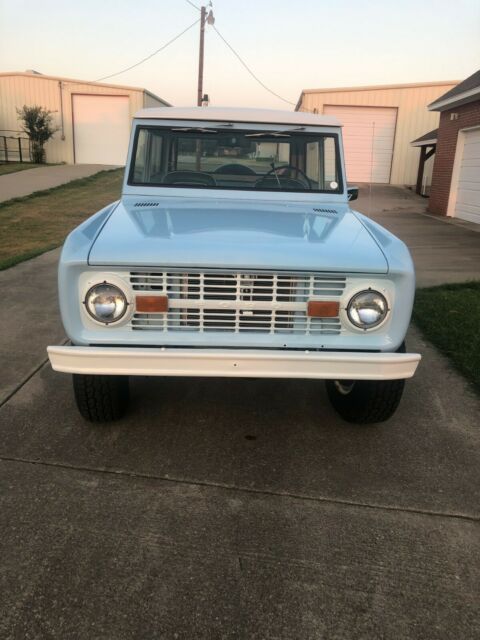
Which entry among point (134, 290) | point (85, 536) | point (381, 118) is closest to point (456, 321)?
point (134, 290)

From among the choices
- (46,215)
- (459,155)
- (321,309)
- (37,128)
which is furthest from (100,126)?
(321,309)

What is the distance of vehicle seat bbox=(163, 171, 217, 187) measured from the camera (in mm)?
3891

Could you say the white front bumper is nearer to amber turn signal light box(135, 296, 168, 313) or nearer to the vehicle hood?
amber turn signal light box(135, 296, 168, 313)

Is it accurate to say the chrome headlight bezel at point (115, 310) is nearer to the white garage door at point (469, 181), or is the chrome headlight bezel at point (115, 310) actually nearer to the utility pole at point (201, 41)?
the white garage door at point (469, 181)

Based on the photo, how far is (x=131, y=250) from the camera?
2.57 m

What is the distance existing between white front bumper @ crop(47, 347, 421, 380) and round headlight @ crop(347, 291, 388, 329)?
0.17 m

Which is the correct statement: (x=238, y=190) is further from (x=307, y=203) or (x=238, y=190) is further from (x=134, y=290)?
(x=134, y=290)

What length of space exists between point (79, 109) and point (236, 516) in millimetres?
27598

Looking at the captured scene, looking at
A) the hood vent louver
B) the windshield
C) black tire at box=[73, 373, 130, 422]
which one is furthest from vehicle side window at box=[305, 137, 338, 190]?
black tire at box=[73, 373, 130, 422]

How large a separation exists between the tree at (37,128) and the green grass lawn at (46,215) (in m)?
7.19

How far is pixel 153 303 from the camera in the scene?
102 inches

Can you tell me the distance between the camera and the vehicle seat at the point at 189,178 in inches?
153

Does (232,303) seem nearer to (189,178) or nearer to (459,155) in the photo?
(189,178)

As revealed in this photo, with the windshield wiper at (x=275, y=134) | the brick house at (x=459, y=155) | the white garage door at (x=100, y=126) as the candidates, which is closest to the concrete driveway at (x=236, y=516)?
the windshield wiper at (x=275, y=134)
